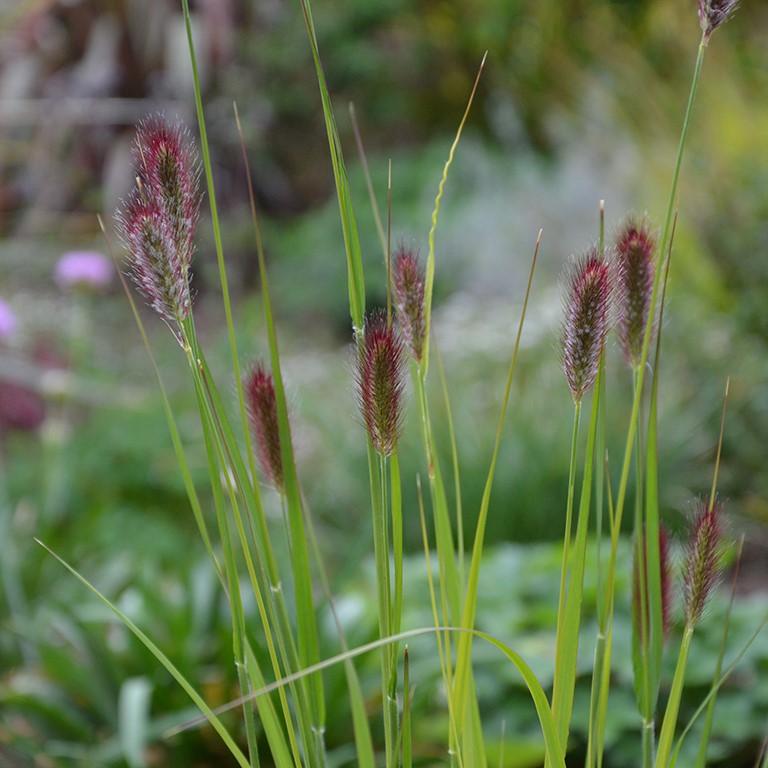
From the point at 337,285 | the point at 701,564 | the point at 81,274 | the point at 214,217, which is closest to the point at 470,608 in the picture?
the point at 701,564

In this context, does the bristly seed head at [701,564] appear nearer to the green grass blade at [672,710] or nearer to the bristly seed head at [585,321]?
the green grass blade at [672,710]

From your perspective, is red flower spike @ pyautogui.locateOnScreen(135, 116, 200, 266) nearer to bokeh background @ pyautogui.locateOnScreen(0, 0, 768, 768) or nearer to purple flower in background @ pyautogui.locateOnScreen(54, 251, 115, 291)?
bokeh background @ pyautogui.locateOnScreen(0, 0, 768, 768)

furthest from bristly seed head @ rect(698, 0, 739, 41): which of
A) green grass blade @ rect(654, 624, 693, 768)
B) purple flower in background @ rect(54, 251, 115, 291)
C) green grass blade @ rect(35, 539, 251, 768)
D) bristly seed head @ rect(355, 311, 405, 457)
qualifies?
purple flower in background @ rect(54, 251, 115, 291)

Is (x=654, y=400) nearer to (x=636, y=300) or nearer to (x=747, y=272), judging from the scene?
(x=636, y=300)

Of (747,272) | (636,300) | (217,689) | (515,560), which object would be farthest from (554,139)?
(636,300)

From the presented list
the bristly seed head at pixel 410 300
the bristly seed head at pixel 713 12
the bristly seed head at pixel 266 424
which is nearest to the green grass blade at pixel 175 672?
the bristly seed head at pixel 266 424
